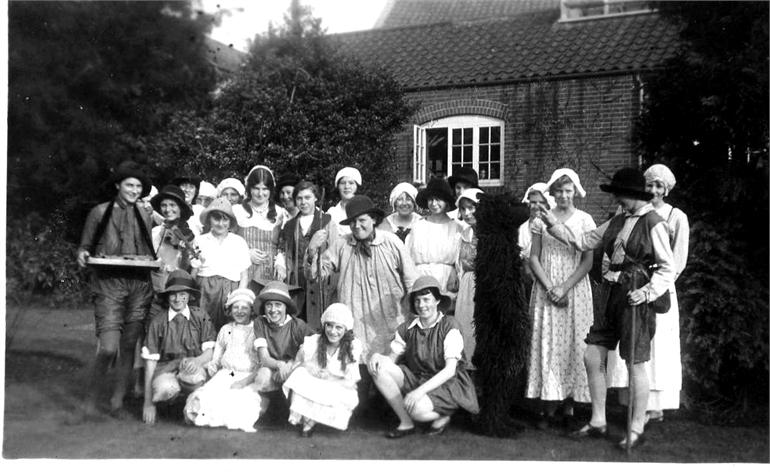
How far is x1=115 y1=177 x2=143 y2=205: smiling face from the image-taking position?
525 centimetres

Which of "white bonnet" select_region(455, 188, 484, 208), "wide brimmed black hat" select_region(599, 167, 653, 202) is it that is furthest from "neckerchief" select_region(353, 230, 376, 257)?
"wide brimmed black hat" select_region(599, 167, 653, 202)

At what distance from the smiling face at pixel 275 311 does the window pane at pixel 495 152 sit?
4.21m

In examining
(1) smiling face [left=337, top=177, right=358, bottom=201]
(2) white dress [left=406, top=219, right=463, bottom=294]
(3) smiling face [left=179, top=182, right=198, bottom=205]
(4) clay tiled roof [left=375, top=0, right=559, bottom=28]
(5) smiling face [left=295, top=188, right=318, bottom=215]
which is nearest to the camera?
(2) white dress [left=406, top=219, right=463, bottom=294]

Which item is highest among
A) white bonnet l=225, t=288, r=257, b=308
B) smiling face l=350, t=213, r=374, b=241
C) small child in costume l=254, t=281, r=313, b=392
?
smiling face l=350, t=213, r=374, b=241

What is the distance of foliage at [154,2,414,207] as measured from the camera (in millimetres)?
8539

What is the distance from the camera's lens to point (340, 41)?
8734 mm

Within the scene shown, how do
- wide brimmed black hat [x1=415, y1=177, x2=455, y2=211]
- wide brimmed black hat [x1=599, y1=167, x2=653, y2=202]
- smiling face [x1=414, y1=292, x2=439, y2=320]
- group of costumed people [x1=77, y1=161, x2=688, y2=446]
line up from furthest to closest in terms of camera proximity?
1. wide brimmed black hat [x1=415, y1=177, x2=455, y2=211]
2. smiling face [x1=414, y1=292, x2=439, y2=320]
3. group of costumed people [x1=77, y1=161, x2=688, y2=446]
4. wide brimmed black hat [x1=599, y1=167, x2=653, y2=202]

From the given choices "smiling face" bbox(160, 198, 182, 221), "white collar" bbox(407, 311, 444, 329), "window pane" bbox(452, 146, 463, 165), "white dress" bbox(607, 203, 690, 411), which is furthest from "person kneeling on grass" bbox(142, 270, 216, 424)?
"window pane" bbox(452, 146, 463, 165)

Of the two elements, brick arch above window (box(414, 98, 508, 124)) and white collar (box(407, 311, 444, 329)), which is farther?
brick arch above window (box(414, 98, 508, 124))

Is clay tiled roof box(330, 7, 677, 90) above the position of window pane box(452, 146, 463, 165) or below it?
above

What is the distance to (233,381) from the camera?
5203 millimetres

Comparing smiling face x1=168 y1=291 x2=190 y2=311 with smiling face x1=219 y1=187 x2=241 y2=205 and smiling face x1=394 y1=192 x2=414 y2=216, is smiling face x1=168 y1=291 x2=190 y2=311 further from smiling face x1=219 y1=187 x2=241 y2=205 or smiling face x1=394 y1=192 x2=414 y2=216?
smiling face x1=394 y1=192 x2=414 y2=216

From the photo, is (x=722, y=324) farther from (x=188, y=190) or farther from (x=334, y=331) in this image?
(x=188, y=190)

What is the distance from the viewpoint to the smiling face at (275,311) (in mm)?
5309
